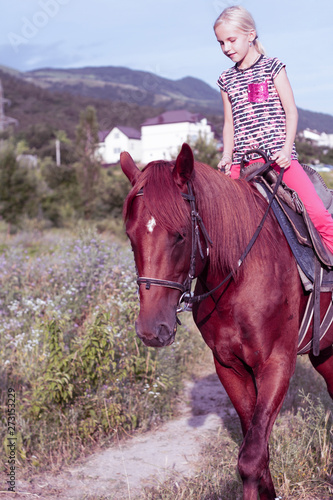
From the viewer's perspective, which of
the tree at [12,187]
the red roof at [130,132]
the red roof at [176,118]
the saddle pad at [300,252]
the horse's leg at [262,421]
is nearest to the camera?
the horse's leg at [262,421]

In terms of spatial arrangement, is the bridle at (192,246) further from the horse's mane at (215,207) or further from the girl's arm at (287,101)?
the girl's arm at (287,101)

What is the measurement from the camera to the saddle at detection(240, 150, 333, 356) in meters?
2.93

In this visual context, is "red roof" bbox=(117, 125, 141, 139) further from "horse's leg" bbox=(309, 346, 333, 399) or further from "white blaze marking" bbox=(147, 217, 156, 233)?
"white blaze marking" bbox=(147, 217, 156, 233)

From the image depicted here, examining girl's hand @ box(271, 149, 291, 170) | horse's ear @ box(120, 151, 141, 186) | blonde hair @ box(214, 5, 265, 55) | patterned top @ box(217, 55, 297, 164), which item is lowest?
horse's ear @ box(120, 151, 141, 186)

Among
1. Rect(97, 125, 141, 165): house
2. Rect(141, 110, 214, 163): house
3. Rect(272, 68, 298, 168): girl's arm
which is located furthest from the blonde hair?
Rect(97, 125, 141, 165): house

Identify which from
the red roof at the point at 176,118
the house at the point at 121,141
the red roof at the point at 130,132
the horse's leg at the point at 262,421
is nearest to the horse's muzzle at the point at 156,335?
the horse's leg at the point at 262,421

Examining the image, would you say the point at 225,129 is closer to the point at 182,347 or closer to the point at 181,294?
the point at 181,294

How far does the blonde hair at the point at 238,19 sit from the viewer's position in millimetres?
3066

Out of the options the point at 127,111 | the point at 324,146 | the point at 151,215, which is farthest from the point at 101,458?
the point at 127,111

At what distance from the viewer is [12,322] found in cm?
582

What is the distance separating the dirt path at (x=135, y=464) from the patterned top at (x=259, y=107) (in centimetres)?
257

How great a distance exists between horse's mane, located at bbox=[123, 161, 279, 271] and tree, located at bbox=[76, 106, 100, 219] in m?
26.2

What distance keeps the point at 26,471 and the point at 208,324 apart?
7.11ft

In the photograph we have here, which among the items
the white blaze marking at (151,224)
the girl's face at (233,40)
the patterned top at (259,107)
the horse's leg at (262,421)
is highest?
the girl's face at (233,40)
